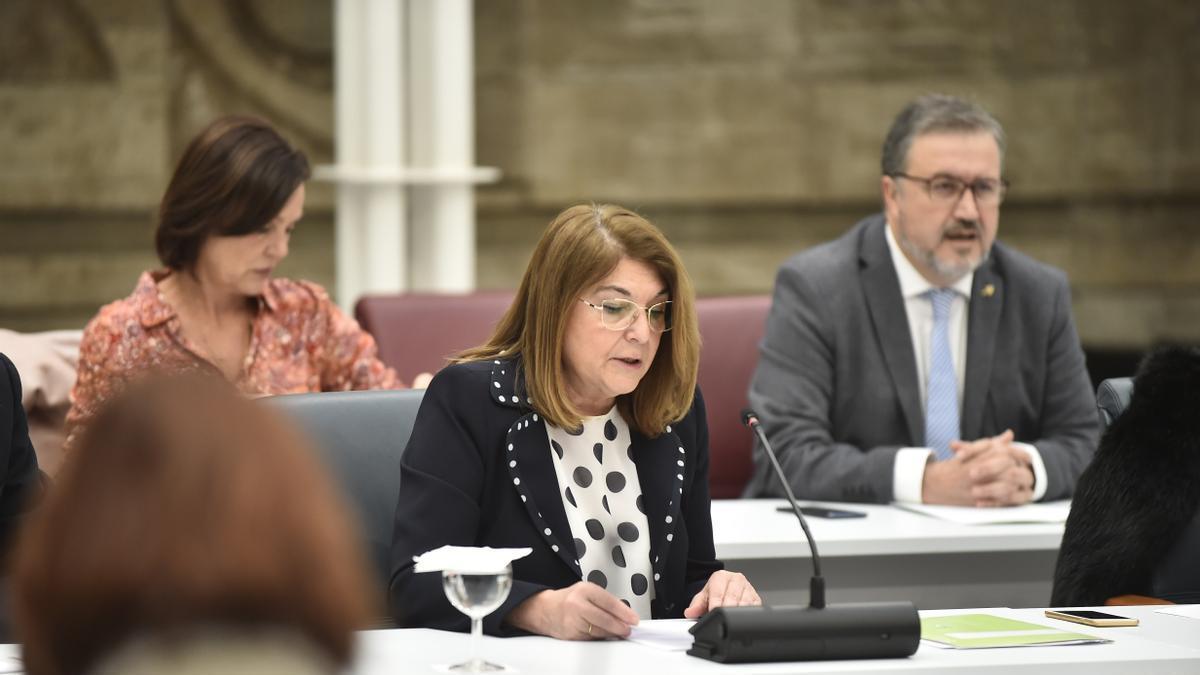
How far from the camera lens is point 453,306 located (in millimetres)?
4461

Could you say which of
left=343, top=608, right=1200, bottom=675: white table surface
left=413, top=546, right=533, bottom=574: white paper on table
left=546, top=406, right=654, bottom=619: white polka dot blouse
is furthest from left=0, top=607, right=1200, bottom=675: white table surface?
left=546, top=406, right=654, bottom=619: white polka dot blouse

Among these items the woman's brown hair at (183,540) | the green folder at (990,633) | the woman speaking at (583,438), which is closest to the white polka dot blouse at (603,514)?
the woman speaking at (583,438)

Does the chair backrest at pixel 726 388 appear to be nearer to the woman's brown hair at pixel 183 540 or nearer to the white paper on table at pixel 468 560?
the white paper on table at pixel 468 560

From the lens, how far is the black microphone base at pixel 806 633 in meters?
2.10

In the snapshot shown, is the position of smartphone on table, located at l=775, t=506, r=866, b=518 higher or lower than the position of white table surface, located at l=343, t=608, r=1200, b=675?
higher

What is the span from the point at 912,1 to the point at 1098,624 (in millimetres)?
5608

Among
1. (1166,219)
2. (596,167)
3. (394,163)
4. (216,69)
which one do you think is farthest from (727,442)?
(1166,219)

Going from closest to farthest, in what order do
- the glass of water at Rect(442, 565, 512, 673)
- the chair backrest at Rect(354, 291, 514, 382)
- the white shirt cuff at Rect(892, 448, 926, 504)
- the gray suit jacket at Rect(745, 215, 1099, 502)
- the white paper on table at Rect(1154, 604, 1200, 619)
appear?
1. the glass of water at Rect(442, 565, 512, 673)
2. the white paper on table at Rect(1154, 604, 1200, 619)
3. the white shirt cuff at Rect(892, 448, 926, 504)
4. the gray suit jacket at Rect(745, 215, 1099, 502)
5. the chair backrest at Rect(354, 291, 514, 382)

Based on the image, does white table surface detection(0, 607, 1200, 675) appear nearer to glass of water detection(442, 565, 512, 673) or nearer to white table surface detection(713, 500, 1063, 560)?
glass of water detection(442, 565, 512, 673)

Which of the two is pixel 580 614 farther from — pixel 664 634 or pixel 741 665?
pixel 741 665

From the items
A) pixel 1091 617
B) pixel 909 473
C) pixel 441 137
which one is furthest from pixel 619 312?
pixel 441 137

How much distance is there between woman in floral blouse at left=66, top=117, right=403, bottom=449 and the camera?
3.82 m

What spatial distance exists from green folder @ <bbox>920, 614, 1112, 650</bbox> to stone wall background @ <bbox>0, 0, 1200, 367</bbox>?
4987 millimetres

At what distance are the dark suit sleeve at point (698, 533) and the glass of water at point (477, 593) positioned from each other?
72cm
